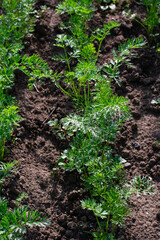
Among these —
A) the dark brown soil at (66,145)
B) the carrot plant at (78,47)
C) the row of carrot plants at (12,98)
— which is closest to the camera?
the row of carrot plants at (12,98)

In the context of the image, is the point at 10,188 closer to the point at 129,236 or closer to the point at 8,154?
the point at 8,154

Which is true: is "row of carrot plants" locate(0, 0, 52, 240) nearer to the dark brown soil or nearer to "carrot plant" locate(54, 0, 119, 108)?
the dark brown soil

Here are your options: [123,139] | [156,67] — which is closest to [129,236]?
[123,139]

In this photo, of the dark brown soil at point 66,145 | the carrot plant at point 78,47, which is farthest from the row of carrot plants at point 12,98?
the carrot plant at point 78,47

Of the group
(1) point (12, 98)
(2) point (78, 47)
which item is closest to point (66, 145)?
(1) point (12, 98)

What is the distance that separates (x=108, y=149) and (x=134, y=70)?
4.04ft

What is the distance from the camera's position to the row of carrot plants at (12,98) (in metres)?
2.08

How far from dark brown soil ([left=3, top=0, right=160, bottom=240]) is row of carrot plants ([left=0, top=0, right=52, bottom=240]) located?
0.38 ft

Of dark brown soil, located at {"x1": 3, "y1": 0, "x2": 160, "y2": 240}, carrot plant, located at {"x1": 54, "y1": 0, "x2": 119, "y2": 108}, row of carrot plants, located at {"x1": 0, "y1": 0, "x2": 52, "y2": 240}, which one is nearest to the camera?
row of carrot plants, located at {"x1": 0, "y1": 0, "x2": 52, "y2": 240}

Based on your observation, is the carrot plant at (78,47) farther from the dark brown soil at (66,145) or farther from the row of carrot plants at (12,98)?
the row of carrot plants at (12,98)

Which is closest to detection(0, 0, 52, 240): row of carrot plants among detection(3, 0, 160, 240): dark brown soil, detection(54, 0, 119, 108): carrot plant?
detection(3, 0, 160, 240): dark brown soil

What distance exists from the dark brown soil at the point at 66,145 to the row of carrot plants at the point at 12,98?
4.5 inches

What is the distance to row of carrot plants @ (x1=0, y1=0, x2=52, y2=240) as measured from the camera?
208cm

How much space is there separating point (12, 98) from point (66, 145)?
0.67 m
